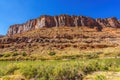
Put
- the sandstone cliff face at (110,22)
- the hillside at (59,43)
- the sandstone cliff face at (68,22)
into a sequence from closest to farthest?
the hillside at (59,43) < the sandstone cliff face at (68,22) < the sandstone cliff face at (110,22)

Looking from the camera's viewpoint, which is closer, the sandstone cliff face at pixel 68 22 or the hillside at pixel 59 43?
the hillside at pixel 59 43

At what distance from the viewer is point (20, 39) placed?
293 ft

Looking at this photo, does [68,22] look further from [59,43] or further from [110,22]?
[59,43]

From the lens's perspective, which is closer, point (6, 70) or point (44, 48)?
point (6, 70)

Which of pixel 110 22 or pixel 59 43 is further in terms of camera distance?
pixel 110 22

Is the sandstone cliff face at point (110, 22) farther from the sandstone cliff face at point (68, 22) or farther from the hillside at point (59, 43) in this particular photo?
the hillside at point (59, 43)

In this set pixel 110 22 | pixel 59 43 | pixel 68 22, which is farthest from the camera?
pixel 110 22

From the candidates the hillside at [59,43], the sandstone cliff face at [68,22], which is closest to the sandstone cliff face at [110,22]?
the sandstone cliff face at [68,22]

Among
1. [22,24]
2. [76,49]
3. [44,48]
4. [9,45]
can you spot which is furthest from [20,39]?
[22,24]

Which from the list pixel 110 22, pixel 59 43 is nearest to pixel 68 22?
pixel 110 22

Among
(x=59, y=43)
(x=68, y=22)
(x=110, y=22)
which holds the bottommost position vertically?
(x=59, y=43)

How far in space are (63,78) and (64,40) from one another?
7471 cm

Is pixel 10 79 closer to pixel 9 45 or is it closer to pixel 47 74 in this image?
pixel 47 74

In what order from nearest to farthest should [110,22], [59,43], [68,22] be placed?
[59,43] < [68,22] < [110,22]
